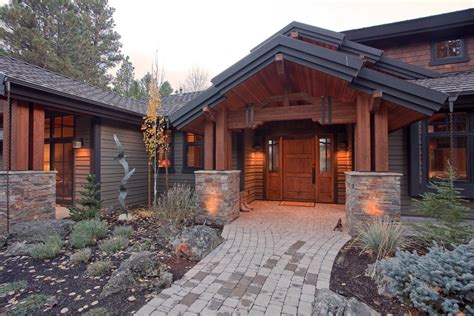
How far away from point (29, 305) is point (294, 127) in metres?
7.16

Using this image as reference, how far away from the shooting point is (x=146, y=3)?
10.4 m

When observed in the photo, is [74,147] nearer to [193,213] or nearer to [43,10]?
[193,213]

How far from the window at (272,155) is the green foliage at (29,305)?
21.6ft

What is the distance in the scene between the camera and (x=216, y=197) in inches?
202

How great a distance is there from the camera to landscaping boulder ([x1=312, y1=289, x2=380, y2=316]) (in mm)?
2033

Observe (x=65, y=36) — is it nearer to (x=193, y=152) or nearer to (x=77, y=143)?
(x=77, y=143)

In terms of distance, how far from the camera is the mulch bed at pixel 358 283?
2.26m

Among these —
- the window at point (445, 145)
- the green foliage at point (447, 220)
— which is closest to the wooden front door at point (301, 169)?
the window at point (445, 145)

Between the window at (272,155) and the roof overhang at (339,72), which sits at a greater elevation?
the roof overhang at (339,72)

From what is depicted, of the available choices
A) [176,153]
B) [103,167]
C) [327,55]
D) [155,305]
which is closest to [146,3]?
[176,153]

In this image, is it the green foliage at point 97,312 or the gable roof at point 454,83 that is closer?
the green foliage at point 97,312

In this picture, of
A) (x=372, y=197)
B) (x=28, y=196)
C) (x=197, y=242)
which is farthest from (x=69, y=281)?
(x=372, y=197)

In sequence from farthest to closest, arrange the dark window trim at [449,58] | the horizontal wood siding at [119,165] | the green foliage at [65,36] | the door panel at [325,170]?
the green foliage at [65,36] < the door panel at [325,170] < the horizontal wood siding at [119,165] < the dark window trim at [449,58]

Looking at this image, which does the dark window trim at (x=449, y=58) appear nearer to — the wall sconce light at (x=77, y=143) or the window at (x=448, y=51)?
the window at (x=448, y=51)
